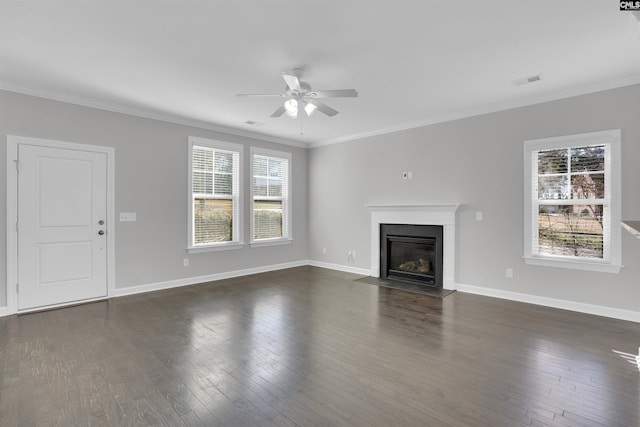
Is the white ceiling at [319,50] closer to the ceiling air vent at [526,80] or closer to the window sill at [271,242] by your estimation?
the ceiling air vent at [526,80]

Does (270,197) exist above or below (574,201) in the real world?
above

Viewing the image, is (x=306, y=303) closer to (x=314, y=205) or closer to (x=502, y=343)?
(x=502, y=343)

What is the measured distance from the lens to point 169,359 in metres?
2.70

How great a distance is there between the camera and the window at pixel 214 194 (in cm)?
546

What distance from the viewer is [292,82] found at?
10.1 feet

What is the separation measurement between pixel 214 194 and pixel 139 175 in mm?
1228

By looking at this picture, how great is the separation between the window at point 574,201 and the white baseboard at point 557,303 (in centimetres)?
45

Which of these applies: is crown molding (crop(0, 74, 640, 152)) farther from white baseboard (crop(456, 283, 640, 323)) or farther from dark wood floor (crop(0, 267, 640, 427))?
dark wood floor (crop(0, 267, 640, 427))

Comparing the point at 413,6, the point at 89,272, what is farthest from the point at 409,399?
the point at 89,272

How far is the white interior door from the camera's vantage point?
3.93m

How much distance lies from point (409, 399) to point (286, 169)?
539cm

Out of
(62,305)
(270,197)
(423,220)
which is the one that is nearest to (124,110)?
(62,305)

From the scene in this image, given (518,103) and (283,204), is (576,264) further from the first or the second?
(283,204)

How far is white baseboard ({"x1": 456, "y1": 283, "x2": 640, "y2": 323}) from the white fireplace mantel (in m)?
0.35
